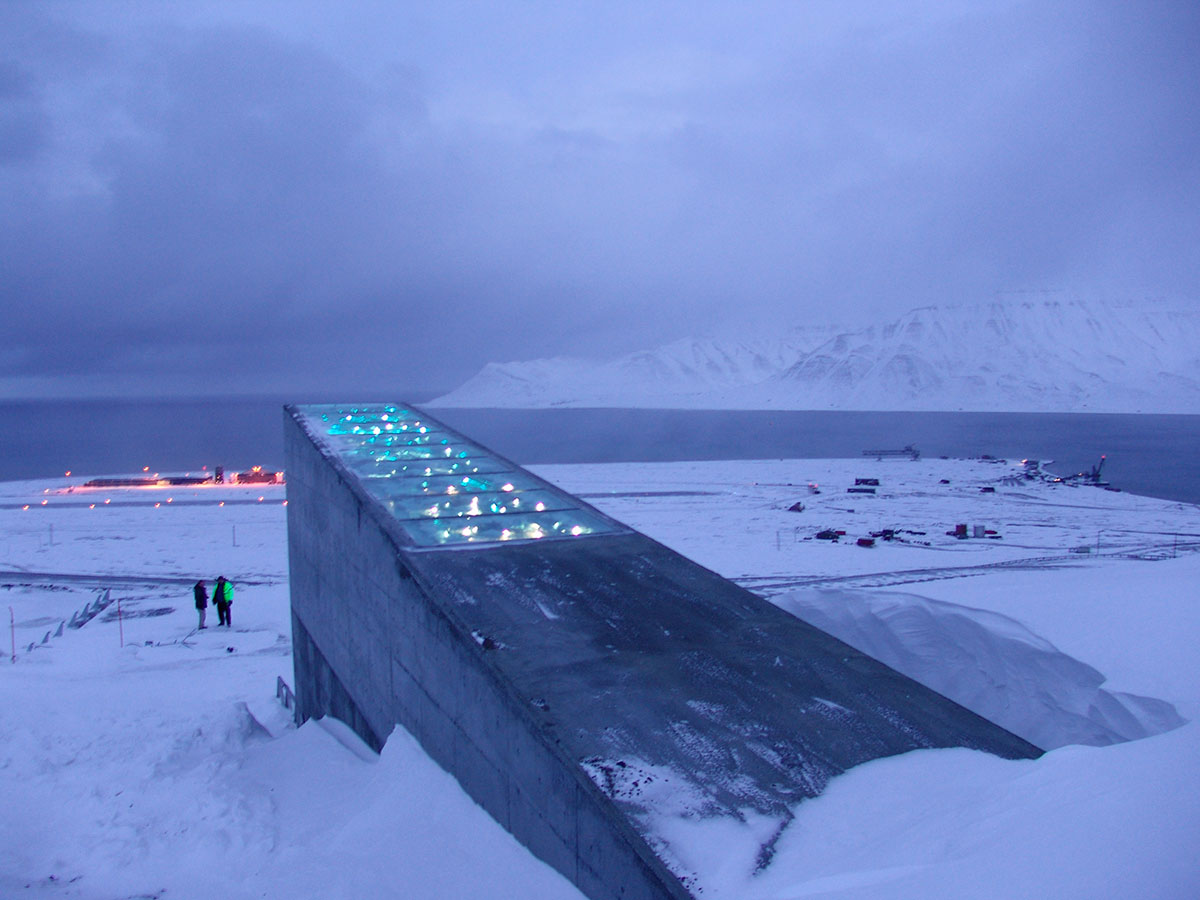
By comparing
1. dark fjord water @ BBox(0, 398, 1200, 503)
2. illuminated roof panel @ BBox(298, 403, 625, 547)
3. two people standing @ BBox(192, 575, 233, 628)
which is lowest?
dark fjord water @ BBox(0, 398, 1200, 503)

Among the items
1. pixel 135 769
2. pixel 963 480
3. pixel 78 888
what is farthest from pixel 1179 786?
pixel 963 480

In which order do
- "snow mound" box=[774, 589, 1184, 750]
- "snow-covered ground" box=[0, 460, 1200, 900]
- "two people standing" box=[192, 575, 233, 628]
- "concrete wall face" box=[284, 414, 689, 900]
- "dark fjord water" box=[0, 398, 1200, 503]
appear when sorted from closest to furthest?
"snow-covered ground" box=[0, 460, 1200, 900] < "concrete wall face" box=[284, 414, 689, 900] < "snow mound" box=[774, 589, 1184, 750] < "two people standing" box=[192, 575, 233, 628] < "dark fjord water" box=[0, 398, 1200, 503]

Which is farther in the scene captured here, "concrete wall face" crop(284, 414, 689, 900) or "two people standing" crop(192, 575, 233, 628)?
"two people standing" crop(192, 575, 233, 628)

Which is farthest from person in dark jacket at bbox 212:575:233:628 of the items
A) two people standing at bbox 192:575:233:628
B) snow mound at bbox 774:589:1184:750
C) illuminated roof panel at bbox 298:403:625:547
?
snow mound at bbox 774:589:1184:750

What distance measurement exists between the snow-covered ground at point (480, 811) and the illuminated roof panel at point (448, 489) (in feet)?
8.96

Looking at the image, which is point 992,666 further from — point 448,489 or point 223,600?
point 223,600

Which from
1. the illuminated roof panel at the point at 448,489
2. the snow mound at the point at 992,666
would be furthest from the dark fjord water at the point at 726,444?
the illuminated roof panel at the point at 448,489

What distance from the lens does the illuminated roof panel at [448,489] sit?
30.6 ft

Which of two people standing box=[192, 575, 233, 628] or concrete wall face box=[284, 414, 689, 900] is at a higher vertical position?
concrete wall face box=[284, 414, 689, 900]

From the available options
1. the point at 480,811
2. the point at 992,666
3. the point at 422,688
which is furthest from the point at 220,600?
the point at 992,666

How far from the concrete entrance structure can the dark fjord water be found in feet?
159

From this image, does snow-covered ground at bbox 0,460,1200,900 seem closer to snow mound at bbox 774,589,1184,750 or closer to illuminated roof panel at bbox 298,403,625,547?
snow mound at bbox 774,589,1184,750

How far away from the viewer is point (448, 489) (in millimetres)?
10742

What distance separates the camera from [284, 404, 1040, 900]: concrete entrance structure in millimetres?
4750
